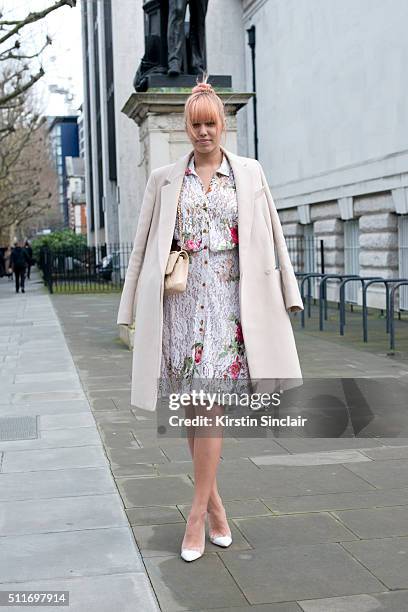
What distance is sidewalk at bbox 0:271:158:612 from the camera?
13.1 ft

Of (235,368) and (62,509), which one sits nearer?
(235,368)

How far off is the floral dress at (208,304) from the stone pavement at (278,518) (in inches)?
31.1

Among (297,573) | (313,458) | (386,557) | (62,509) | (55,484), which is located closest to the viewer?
(297,573)

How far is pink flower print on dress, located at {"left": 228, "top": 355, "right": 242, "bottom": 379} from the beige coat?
9 centimetres

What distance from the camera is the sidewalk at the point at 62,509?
3.99 metres

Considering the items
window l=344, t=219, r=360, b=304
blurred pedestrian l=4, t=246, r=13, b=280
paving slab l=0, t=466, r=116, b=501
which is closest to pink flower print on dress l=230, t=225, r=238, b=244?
paving slab l=0, t=466, r=116, b=501

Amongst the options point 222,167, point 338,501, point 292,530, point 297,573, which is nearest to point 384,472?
point 338,501

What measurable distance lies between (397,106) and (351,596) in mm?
15172

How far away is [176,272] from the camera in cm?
429

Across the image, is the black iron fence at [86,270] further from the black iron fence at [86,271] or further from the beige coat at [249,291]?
the beige coat at [249,291]

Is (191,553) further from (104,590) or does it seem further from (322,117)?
(322,117)

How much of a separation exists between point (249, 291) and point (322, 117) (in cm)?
1887

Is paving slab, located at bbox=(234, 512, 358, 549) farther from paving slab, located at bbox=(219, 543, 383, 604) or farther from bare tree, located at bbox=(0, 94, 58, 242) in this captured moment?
bare tree, located at bbox=(0, 94, 58, 242)

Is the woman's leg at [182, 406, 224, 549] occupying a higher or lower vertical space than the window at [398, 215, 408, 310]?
lower
